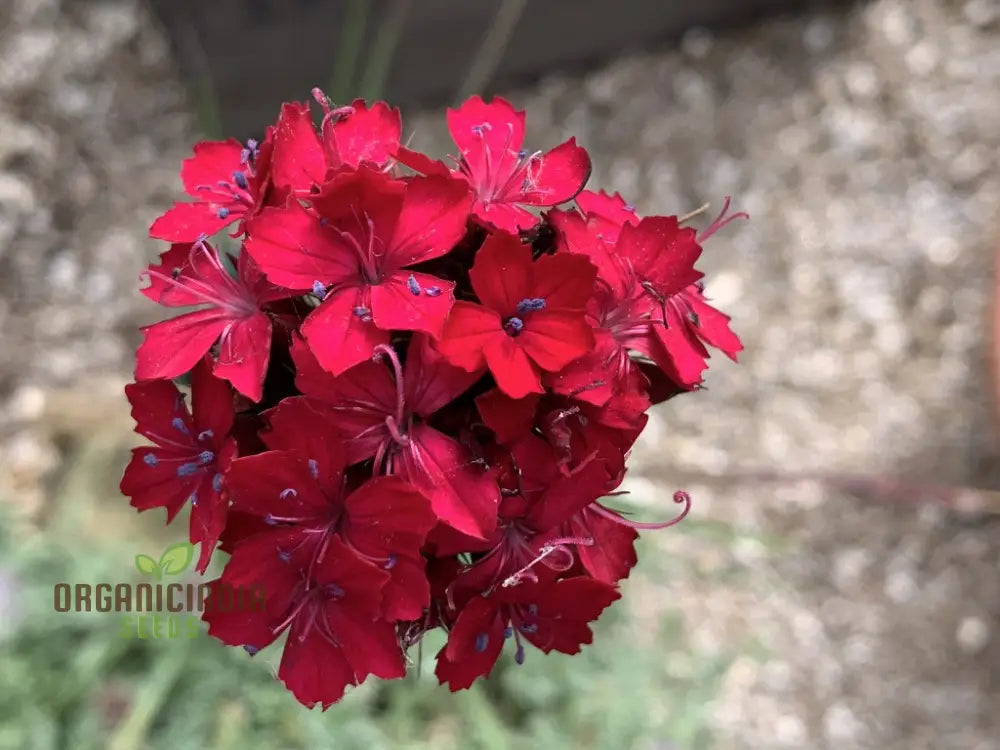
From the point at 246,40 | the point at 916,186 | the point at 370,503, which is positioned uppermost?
the point at 370,503

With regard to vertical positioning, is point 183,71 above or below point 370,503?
below

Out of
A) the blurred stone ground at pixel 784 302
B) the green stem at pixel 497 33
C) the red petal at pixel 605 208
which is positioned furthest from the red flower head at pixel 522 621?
the green stem at pixel 497 33

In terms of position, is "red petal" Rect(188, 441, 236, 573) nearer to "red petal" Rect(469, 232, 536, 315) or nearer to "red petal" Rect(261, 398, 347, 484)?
"red petal" Rect(261, 398, 347, 484)

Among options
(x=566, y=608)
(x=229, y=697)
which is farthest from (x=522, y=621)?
(x=229, y=697)

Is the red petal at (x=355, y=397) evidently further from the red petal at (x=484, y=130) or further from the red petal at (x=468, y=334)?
the red petal at (x=484, y=130)

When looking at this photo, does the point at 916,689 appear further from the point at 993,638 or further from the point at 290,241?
the point at 290,241

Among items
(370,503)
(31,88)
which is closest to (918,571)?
(370,503)
